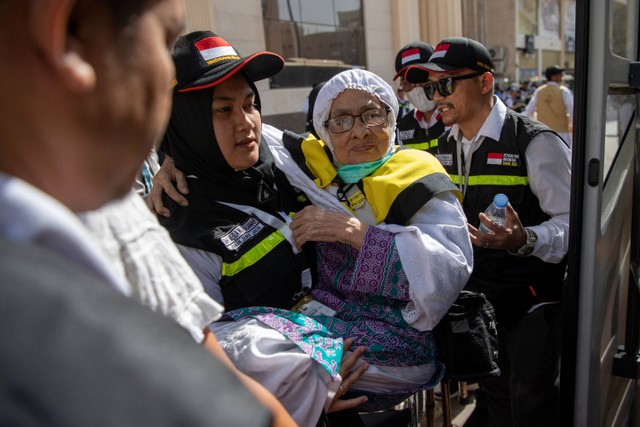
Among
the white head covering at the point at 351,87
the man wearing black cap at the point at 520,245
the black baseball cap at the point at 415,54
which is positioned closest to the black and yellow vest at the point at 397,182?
the white head covering at the point at 351,87

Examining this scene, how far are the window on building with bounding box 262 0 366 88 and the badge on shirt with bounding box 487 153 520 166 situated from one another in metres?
9.11

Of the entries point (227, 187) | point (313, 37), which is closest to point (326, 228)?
point (227, 187)

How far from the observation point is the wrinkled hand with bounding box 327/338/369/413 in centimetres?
160

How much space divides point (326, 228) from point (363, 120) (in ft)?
1.56

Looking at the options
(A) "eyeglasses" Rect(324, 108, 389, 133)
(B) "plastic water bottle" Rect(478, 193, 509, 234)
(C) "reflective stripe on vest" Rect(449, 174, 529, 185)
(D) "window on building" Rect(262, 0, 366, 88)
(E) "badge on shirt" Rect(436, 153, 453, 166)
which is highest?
(D) "window on building" Rect(262, 0, 366, 88)

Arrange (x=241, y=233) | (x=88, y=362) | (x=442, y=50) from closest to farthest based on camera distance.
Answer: (x=88, y=362) < (x=241, y=233) < (x=442, y=50)

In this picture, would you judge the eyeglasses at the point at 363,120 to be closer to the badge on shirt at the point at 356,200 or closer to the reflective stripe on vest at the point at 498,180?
the badge on shirt at the point at 356,200

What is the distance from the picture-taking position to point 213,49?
1835 millimetres

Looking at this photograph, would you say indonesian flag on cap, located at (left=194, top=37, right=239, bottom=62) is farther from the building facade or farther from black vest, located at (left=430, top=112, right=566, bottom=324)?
the building facade

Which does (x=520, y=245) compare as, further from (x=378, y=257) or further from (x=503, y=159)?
(x=378, y=257)

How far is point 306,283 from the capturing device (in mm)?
1894

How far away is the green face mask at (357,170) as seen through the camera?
6.34 ft

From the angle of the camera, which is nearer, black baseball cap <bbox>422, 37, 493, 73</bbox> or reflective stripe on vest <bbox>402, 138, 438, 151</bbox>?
black baseball cap <bbox>422, 37, 493, 73</bbox>

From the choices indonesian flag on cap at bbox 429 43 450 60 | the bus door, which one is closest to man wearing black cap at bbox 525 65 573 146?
indonesian flag on cap at bbox 429 43 450 60
